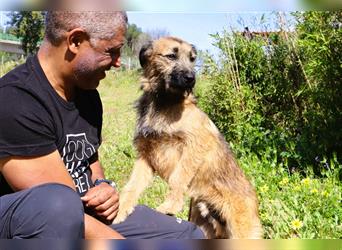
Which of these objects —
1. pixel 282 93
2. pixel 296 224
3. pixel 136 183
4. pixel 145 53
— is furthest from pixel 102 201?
pixel 282 93

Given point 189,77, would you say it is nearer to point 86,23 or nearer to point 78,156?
point 78,156

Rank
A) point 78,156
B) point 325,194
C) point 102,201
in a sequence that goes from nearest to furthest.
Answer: point 102,201, point 78,156, point 325,194

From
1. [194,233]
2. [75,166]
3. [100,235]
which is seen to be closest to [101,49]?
[75,166]

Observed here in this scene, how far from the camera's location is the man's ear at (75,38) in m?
2.15

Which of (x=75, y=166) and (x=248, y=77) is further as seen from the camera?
(x=248, y=77)

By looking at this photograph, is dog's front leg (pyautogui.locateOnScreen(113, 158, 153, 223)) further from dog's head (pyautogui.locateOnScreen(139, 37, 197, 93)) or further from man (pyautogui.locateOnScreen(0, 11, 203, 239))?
man (pyautogui.locateOnScreen(0, 11, 203, 239))

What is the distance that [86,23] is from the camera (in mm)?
2154

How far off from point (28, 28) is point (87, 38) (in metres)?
1.12

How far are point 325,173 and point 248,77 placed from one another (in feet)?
6.84

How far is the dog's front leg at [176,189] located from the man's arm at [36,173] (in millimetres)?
1529

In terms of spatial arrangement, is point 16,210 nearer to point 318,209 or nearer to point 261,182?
point 318,209

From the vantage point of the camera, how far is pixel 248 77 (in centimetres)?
667

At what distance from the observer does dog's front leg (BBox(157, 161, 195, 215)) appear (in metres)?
3.71

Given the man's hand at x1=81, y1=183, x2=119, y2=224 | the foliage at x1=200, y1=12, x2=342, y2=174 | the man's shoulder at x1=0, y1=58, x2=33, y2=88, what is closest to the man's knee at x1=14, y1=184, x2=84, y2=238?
the man's hand at x1=81, y1=183, x2=119, y2=224
